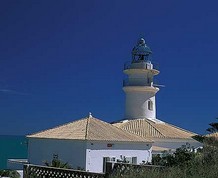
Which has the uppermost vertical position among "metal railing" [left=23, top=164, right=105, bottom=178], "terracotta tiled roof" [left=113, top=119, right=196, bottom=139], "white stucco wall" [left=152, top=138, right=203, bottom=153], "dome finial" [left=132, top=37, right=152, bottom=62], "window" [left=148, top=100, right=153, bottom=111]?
"dome finial" [left=132, top=37, right=152, bottom=62]

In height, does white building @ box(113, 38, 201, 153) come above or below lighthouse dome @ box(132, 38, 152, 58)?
below

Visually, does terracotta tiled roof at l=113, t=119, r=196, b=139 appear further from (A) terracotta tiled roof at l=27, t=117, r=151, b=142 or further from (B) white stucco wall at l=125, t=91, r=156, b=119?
(A) terracotta tiled roof at l=27, t=117, r=151, b=142

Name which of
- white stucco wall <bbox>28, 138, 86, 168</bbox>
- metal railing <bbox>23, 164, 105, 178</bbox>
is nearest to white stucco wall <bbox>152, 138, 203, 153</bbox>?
white stucco wall <bbox>28, 138, 86, 168</bbox>

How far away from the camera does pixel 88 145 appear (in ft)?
87.8

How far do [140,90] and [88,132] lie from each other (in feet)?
34.4

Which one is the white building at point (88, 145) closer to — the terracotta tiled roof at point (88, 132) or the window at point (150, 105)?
the terracotta tiled roof at point (88, 132)

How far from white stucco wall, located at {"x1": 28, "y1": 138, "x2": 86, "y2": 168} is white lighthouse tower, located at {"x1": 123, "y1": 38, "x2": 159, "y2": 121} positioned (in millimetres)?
11011

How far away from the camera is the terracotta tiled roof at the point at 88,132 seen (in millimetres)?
27688

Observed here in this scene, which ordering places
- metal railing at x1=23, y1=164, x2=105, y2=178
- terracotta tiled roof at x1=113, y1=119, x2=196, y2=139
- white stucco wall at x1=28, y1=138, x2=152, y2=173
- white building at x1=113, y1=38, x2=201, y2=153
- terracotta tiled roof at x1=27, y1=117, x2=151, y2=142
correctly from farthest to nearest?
1. white building at x1=113, y1=38, x2=201, y2=153
2. terracotta tiled roof at x1=113, y1=119, x2=196, y2=139
3. terracotta tiled roof at x1=27, y1=117, x2=151, y2=142
4. white stucco wall at x1=28, y1=138, x2=152, y2=173
5. metal railing at x1=23, y1=164, x2=105, y2=178

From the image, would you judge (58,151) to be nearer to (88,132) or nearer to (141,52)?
(88,132)

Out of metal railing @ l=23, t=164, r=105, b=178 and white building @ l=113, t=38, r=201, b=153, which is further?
white building @ l=113, t=38, r=201, b=153

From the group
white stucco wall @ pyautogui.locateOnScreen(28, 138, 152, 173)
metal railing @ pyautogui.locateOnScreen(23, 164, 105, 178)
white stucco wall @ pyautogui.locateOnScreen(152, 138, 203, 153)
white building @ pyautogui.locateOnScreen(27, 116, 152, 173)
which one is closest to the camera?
metal railing @ pyautogui.locateOnScreen(23, 164, 105, 178)

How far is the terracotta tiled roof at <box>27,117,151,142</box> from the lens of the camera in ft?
90.8

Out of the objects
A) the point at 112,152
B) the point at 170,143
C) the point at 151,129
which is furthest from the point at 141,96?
the point at 112,152
